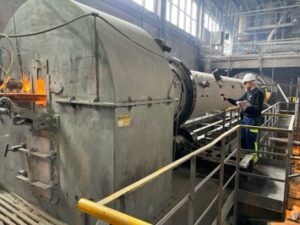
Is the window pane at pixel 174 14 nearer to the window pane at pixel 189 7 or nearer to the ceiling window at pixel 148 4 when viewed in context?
the window pane at pixel 189 7

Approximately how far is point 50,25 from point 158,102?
103cm

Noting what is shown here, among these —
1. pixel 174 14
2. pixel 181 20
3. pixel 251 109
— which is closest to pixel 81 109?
pixel 251 109

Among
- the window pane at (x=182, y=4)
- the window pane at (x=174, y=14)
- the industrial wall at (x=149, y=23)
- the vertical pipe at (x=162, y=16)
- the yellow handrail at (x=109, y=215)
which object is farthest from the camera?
the window pane at (x=182, y=4)

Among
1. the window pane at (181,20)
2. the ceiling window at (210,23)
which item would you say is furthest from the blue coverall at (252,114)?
the ceiling window at (210,23)

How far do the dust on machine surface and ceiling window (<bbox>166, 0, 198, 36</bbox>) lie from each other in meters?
6.55

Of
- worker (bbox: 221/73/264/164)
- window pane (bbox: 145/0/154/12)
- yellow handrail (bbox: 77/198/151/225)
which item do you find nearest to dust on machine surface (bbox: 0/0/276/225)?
yellow handrail (bbox: 77/198/151/225)

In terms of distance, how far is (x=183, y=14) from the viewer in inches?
356

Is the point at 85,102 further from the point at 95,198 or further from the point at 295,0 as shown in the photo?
the point at 295,0

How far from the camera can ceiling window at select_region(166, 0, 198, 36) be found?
809 cm

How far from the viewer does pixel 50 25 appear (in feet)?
5.82

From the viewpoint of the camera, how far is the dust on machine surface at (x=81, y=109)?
1.58m

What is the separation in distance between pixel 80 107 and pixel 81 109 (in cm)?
2

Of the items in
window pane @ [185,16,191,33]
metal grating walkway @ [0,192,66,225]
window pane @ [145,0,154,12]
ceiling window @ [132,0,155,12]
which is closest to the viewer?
metal grating walkway @ [0,192,66,225]

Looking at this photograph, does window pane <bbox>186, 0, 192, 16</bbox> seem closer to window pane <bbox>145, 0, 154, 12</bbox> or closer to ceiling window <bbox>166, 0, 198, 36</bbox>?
ceiling window <bbox>166, 0, 198, 36</bbox>
